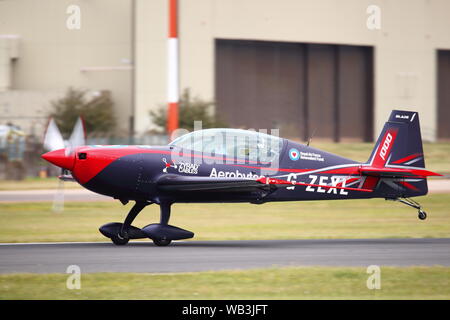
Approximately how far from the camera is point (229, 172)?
12805 mm

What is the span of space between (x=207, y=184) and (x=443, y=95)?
40.4m

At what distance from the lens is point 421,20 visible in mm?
45000

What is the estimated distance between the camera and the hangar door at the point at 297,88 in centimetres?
4300

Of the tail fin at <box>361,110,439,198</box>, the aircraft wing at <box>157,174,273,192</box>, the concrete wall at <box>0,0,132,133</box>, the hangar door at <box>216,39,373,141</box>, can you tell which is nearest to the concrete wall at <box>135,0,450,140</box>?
the hangar door at <box>216,39,373,141</box>

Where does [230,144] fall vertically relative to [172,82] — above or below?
below

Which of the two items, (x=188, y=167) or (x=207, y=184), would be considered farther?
(x=188, y=167)

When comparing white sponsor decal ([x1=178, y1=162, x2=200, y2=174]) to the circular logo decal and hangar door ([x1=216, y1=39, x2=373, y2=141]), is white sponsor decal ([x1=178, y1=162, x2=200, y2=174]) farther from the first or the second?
hangar door ([x1=216, y1=39, x2=373, y2=141])

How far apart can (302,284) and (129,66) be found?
3370 centimetres

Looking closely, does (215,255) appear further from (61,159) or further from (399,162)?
(399,162)

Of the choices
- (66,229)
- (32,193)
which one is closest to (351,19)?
(32,193)

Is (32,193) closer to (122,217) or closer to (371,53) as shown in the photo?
(122,217)

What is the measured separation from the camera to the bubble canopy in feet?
41.7

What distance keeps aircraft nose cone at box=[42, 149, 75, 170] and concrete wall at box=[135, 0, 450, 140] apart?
1052 inches

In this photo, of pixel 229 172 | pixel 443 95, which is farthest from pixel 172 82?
pixel 443 95
